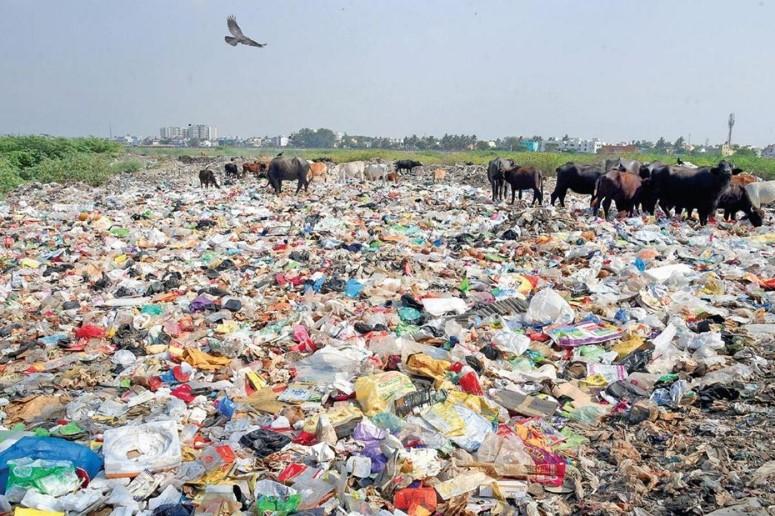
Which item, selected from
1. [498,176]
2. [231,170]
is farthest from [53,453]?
[231,170]

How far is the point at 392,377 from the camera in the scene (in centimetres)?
398

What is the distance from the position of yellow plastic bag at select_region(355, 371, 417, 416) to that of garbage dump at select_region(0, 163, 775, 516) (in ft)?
0.06

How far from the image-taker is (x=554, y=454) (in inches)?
125

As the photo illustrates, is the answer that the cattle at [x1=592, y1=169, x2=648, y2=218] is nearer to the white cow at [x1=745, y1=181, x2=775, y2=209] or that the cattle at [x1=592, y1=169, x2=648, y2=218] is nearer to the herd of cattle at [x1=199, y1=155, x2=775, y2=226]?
the herd of cattle at [x1=199, y1=155, x2=775, y2=226]

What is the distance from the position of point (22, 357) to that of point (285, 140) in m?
78.8

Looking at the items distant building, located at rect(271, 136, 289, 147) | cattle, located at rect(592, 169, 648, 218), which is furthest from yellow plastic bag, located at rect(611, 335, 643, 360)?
distant building, located at rect(271, 136, 289, 147)

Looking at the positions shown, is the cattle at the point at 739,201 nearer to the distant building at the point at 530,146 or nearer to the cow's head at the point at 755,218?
the cow's head at the point at 755,218

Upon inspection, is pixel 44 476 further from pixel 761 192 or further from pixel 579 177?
pixel 761 192

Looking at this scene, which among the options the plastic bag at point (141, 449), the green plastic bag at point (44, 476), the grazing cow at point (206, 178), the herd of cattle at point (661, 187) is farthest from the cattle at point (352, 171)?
the green plastic bag at point (44, 476)

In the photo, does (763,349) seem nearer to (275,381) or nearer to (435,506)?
(435,506)

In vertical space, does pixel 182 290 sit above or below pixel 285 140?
below

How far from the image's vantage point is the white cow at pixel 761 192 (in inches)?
469

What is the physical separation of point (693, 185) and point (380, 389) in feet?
32.9

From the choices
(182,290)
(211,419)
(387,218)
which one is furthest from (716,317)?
(387,218)
